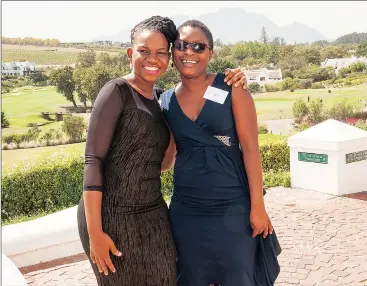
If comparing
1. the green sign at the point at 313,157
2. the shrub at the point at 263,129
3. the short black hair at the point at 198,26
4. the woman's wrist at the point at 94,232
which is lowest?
the shrub at the point at 263,129

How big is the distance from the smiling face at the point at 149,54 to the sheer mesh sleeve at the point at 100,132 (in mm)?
176

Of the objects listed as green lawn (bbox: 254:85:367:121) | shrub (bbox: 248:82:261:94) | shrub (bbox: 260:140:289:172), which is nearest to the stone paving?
shrub (bbox: 260:140:289:172)

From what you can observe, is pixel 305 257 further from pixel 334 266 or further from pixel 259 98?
pixel 259 98

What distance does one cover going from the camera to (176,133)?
219cm

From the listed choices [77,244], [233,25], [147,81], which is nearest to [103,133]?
[147,81]

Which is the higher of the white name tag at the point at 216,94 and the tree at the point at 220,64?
the white name tag at the point at 216,94

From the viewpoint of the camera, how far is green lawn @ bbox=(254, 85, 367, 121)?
48.5ft

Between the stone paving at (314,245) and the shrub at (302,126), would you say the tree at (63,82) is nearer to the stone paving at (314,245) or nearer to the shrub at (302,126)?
the shrub at (302,126)

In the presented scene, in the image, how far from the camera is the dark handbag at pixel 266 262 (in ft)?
7.62

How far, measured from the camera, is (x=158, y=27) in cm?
202

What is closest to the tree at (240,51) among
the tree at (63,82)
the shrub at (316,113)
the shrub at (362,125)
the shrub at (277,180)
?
the shrub at (316,113)

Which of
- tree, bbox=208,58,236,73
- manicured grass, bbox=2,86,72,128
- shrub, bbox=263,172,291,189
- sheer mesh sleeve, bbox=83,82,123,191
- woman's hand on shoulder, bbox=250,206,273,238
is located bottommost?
shrub, bbox=263,172,291,189

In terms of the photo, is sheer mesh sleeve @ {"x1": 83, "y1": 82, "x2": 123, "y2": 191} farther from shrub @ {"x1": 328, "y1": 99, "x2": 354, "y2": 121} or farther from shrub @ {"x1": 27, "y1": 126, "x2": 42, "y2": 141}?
shrub @ {"x1": 328, "y1": 99, "x2": 354, "y2": 121}

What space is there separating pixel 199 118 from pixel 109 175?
48 centimetres
